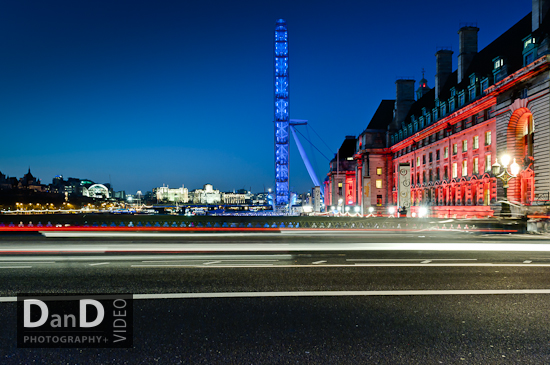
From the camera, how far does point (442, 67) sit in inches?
2515

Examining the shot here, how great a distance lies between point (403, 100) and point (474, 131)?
35.7 meters

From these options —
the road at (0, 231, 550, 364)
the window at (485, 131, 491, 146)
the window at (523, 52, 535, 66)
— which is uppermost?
the window at (523, 52, 535, 66)

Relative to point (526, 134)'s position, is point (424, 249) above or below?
below

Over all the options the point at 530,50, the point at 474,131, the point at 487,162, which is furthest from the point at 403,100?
the point at 530,50

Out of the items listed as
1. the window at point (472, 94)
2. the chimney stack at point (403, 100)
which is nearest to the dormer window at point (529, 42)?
the window at point (472, 94)

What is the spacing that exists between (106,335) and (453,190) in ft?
182

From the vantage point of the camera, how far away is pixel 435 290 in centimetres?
671

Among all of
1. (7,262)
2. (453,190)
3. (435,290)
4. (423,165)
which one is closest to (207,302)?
(435,290)

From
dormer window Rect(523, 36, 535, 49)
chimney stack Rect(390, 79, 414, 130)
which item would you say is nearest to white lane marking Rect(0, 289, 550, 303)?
dormer window Rect(523, 36, 535, 49)

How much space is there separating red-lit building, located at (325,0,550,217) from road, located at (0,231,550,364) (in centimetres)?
2686

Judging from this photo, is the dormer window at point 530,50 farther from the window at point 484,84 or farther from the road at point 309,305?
the road at point 309,305

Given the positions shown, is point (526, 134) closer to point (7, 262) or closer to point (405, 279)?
point (405, 279)

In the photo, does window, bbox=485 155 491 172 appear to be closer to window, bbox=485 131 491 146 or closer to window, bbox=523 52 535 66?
window, bbox=485 131 491 146

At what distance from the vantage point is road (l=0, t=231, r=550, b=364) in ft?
13.5
